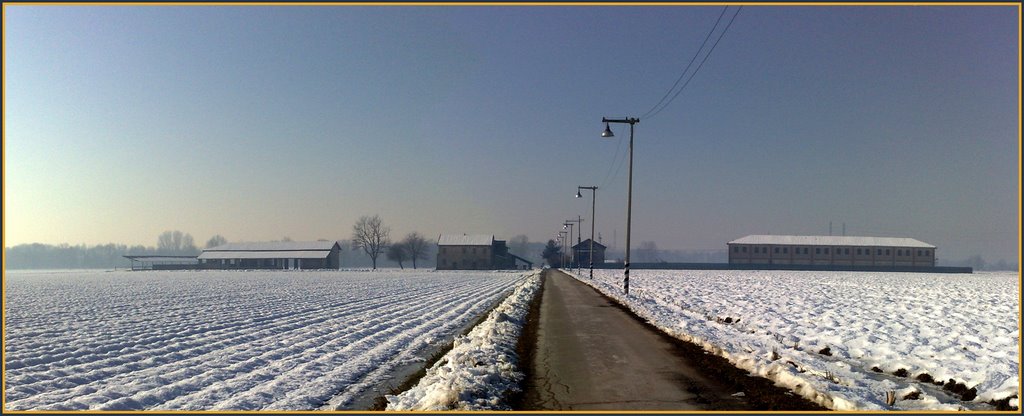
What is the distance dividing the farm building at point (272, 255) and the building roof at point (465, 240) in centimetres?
2366

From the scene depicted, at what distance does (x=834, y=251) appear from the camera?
4870 inches

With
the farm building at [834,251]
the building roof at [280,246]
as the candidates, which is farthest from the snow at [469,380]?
the building roof at [280,246]

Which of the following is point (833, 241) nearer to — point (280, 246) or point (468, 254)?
point (468, 254)

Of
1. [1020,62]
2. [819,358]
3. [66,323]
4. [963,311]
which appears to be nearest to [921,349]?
[819,358]

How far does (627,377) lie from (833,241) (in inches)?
5233

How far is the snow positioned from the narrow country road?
1.31ft

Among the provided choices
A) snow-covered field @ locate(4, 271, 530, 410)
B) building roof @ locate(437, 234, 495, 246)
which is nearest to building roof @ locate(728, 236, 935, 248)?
building roof @ locate(437, 234, 495, 246)

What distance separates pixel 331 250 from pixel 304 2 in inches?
5027

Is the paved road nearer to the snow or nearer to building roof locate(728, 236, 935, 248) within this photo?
the snow

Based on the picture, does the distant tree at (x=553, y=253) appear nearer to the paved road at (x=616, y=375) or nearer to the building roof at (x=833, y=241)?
the building roof at (x=833, y=241)

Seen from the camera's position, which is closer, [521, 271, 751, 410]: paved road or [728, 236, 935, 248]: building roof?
[521, 271, 751, 410]: paved road

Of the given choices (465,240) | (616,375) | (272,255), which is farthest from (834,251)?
(616,375)

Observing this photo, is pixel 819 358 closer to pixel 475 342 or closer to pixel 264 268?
pixel 475 342

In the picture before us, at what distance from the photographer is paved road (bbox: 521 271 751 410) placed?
804 centimetres
